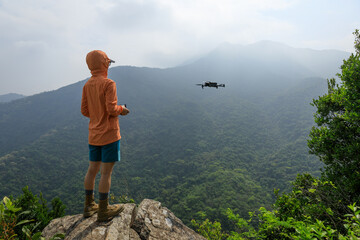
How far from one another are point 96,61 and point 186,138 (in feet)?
330

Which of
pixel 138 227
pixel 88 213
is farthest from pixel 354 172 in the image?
pixel 88 213

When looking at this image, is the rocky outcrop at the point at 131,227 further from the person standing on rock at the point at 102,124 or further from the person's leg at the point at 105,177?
the person's leg at the point at 105,177

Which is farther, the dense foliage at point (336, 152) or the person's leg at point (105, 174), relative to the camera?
the dense foliage at point (336, 152)


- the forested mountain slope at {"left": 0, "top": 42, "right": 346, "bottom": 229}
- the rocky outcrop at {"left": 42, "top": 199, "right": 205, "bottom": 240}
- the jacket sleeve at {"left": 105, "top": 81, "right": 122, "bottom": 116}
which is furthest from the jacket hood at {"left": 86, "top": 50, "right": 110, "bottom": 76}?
the forested mountain slope at {"left": 0, "top": 42, "right": 346, "bottom": 229}

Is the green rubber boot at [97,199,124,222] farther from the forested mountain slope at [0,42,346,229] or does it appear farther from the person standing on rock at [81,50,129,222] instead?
the forested mountain slope at [0,42,346,229]

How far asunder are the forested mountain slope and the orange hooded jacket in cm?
4620

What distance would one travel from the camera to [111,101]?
10.4 ft

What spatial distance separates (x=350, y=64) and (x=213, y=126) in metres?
104

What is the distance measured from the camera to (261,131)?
98.1 metres

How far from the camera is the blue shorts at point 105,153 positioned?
3.28m

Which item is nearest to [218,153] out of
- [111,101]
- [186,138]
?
[186,138]

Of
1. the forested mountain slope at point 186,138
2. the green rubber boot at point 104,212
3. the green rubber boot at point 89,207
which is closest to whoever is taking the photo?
the green rubber boot at point 104,212

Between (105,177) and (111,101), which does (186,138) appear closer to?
(105,177)

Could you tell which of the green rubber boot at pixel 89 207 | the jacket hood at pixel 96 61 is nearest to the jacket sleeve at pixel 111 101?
the jacket hood at pixel 96 61
